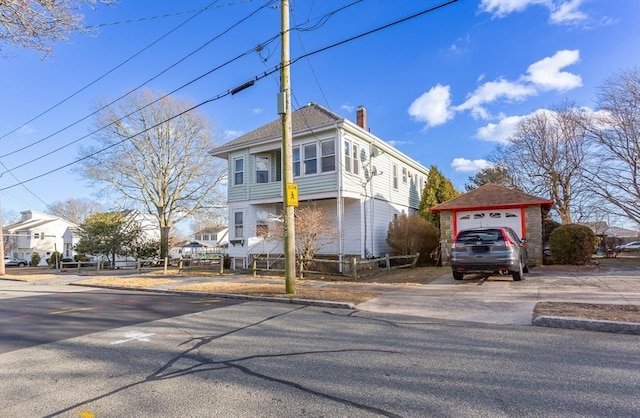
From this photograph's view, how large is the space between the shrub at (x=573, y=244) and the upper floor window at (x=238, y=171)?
15.1m

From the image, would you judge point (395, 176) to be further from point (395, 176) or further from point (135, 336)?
point (135, 336)

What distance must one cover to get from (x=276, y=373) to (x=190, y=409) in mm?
1112

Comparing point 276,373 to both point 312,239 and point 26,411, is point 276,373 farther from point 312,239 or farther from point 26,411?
point 312,239

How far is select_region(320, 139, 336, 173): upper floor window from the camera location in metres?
17.7

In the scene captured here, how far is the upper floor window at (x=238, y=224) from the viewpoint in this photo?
20.9 meters

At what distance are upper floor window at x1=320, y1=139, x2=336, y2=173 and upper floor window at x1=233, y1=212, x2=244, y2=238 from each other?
226 inches

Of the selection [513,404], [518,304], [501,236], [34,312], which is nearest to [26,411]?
Answer: [513,404]

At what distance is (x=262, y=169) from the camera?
2041cm

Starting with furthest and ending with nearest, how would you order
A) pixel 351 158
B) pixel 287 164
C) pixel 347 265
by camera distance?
1. pixel 351 158
2. pixel 347 265
3. pixel 287 164

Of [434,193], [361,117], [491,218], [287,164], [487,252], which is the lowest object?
[487,252]

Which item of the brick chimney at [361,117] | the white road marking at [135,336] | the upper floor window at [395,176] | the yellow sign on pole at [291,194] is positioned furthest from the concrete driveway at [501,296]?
the brick chimney at [361,117]

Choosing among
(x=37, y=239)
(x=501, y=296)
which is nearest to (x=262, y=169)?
(x=501, y=296)

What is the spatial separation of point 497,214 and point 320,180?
7854 millimetres

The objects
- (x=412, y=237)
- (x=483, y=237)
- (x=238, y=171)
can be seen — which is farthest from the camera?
(x=238, y=171)
